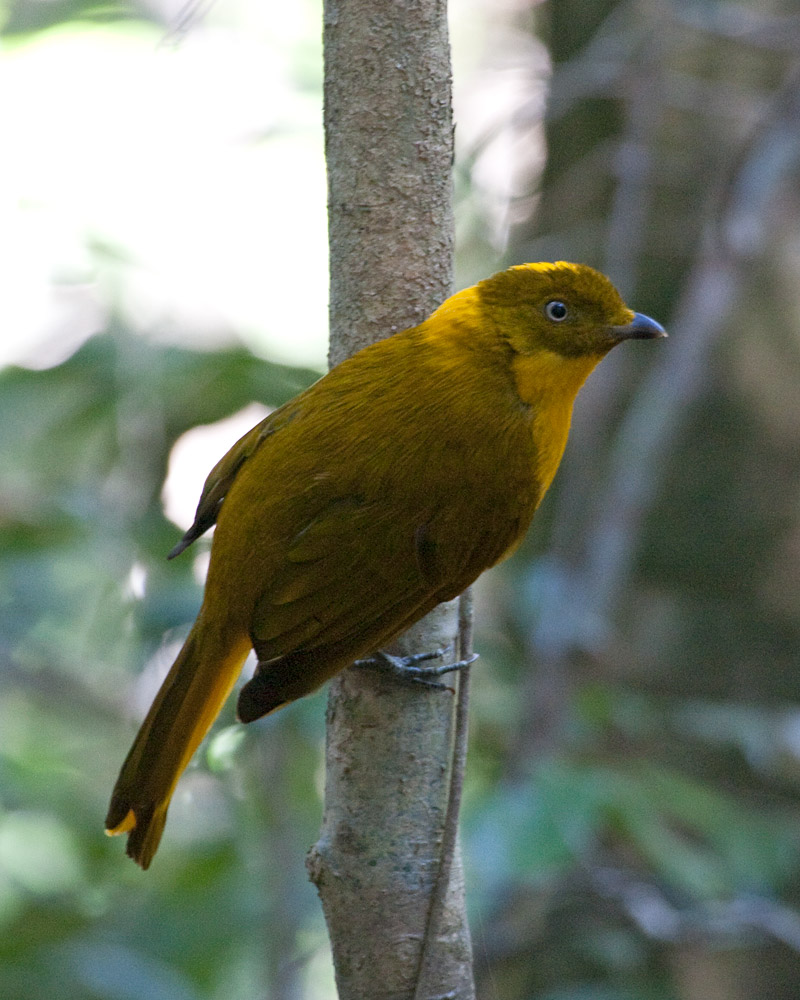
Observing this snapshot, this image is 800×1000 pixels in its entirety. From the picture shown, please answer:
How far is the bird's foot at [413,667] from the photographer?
1.73 m

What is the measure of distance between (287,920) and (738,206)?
255 cm

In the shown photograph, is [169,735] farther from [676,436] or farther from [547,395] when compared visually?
[676,436]

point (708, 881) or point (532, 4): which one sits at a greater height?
point (532, 4)

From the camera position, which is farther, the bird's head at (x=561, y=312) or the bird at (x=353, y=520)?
the bird's head at (x=561, y=312)

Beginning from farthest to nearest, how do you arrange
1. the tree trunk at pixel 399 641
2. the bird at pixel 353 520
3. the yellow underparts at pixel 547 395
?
the yellow underparts at pixel 547 395 → the bird at pixel 353 520 → the tree trunk at pixel 399 641

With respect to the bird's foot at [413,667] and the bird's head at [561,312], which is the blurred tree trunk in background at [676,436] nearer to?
the bird's head at [561,312]

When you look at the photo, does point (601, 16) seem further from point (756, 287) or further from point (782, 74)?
point (756, 287)

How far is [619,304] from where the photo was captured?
7.02 ft

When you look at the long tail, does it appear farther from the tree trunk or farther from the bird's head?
the bird's head

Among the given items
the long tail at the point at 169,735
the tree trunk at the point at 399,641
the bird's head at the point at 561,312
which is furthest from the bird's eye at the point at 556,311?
the long tail at the point at 169,735

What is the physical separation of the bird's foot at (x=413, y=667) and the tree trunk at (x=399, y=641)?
0.04 feet

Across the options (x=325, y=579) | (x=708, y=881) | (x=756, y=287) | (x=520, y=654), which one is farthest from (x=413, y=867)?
(x=756, y=287)

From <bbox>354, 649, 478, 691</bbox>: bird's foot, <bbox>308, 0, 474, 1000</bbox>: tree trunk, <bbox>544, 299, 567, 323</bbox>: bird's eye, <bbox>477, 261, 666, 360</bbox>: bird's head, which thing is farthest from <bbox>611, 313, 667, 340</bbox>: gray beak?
<bbox>354, 649, 478, 691</bbox>: bird's foot

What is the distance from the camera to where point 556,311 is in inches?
83.4
